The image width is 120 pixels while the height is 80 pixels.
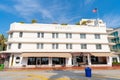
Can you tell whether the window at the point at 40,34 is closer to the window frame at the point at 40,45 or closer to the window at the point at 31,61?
the window frame at the point at 40,45

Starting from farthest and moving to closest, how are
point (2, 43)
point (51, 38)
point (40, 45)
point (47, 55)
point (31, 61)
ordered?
point (2, 43), point (51, 38), point (40, 45), point (31, 61), point (47, 55)

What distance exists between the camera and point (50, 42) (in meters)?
41.0

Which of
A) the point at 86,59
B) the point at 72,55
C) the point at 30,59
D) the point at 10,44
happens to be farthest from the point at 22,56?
the point at 86,59

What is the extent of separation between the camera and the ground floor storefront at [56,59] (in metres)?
38.4

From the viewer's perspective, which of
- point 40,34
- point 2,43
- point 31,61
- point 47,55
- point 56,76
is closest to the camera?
point 56,76

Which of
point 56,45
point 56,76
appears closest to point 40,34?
point 56,45

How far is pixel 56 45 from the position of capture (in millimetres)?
41500

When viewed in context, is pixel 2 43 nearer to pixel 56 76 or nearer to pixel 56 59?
pixel 56 59

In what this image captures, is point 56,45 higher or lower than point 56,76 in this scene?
higher

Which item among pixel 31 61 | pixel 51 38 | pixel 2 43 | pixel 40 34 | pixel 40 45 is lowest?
pixel 31 61

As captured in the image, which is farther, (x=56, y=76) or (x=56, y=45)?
(x=56, y=45)

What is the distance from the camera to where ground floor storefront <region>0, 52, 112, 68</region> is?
38.4 meters

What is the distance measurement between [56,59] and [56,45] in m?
4.04

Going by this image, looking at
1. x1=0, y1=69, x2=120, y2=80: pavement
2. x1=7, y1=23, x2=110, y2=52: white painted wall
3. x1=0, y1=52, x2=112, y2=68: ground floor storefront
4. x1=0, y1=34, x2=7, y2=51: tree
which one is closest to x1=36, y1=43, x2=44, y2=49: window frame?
x1=7, y1=23, x2=110, y2=52: white painted wall
